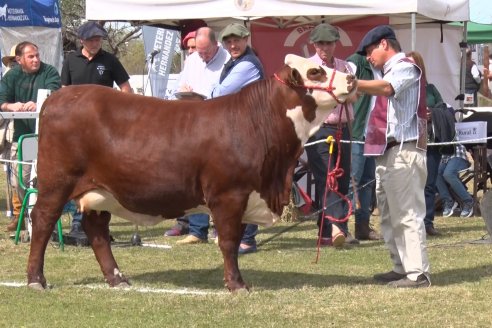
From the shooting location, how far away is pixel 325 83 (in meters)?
7.39

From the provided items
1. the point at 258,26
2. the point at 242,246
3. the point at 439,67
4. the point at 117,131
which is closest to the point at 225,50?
the point at 242,246

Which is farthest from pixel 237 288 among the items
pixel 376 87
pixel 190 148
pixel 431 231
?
pixel 431 231

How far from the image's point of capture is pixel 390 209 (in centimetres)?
793

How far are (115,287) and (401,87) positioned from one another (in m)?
2.73

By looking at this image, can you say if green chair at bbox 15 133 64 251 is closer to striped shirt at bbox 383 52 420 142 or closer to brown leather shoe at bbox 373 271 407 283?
brown leather shoe at bbox 373 271 407 283

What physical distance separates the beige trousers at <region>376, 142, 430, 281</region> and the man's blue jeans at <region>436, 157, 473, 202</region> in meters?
5.93

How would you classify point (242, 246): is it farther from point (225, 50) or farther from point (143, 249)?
point (225, 50)

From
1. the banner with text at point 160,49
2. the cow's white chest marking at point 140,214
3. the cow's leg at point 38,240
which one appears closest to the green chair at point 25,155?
the cow's leg at point 38,240

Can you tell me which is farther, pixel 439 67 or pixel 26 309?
pixel 439 67

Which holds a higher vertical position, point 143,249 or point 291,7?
point 291,7

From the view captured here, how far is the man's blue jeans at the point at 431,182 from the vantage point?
11.7 m

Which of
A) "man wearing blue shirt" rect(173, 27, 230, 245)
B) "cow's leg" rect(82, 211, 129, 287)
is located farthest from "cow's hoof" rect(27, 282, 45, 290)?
"man wearing blue shirt" rect(173, 27, 230, 245)

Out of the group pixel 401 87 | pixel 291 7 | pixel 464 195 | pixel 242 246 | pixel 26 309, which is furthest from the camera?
pixel 464 195

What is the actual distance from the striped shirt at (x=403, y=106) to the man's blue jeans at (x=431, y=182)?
13.3 ft
